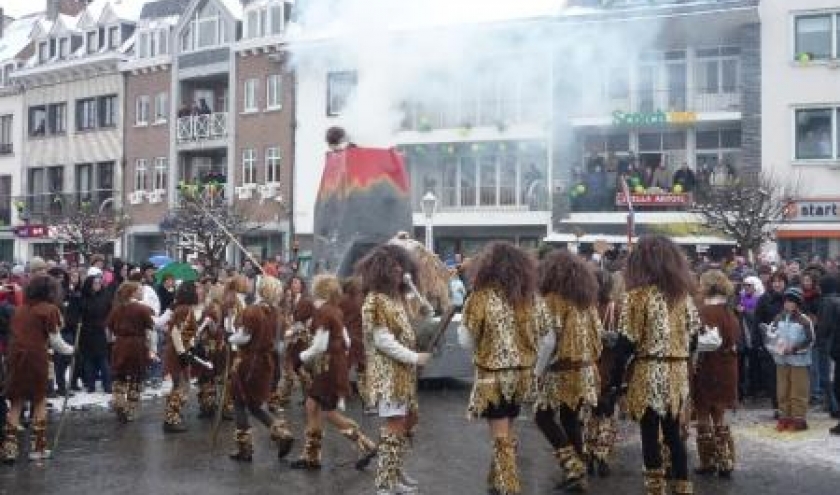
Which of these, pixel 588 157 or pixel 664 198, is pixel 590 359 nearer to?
pixel 664 198

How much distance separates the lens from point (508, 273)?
7.00m

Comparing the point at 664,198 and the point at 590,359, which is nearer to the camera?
the point at 590,359

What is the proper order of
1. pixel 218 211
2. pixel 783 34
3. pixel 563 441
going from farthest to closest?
pixel 218 211, pixel 783 34, pixel 563 441

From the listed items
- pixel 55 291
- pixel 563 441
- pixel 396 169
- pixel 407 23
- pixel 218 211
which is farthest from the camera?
pixel 218 211

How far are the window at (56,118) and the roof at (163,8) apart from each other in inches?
208

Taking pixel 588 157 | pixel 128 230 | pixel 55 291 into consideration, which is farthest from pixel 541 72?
pixel 55 291

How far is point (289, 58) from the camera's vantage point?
32531 millimetres

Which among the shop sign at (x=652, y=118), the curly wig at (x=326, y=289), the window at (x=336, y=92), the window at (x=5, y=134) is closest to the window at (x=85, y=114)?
the window at (x=5, y=134)

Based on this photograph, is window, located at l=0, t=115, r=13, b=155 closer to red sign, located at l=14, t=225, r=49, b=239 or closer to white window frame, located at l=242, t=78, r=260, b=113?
red sign, located at l=14, t=225, r=49, b=239

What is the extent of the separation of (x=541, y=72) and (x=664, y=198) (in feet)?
16.1

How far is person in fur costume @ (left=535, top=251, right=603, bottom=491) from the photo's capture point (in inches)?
294

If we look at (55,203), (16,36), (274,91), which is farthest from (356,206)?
(16,36)

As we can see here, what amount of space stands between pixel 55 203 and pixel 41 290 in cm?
3154

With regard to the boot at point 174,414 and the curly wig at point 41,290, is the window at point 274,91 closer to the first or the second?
the boot at point 174,414
